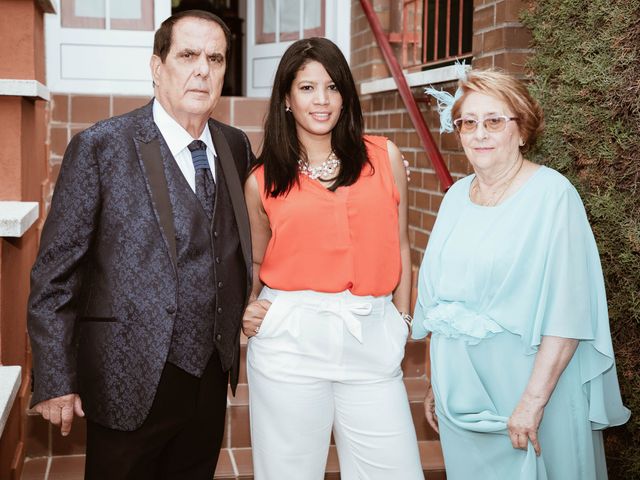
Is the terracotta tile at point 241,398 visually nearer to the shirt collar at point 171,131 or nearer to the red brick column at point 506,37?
the shirt collar at point 171,131

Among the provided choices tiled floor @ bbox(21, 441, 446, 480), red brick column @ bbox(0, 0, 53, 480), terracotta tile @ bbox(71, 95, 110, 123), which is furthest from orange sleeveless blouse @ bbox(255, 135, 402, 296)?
terracotta tile @ bbox(71, 95, 110, 123)

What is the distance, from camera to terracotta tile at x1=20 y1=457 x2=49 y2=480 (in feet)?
10.5

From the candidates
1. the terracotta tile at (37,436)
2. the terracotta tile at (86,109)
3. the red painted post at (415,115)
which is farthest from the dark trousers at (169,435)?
the terracotta tile at (86,109)

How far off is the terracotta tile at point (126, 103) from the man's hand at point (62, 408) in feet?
10.6

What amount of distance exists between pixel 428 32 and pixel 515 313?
2.77 m

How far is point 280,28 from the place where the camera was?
224 inches

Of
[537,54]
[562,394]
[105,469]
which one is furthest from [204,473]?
[537,54]

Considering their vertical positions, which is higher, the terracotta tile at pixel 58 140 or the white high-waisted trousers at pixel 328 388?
the terracotta tile at pixel 58 140

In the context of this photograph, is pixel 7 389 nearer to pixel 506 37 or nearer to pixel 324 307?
pixel 324 307

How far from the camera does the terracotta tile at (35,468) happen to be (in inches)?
126

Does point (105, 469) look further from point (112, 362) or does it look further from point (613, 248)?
point (613, 248)

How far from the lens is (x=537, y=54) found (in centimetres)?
285

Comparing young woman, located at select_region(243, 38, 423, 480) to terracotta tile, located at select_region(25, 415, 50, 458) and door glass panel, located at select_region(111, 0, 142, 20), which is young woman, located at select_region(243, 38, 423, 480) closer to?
terracotta tile, located at select_region(25, 415, 50, 458)

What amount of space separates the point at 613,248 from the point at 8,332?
1997mm
